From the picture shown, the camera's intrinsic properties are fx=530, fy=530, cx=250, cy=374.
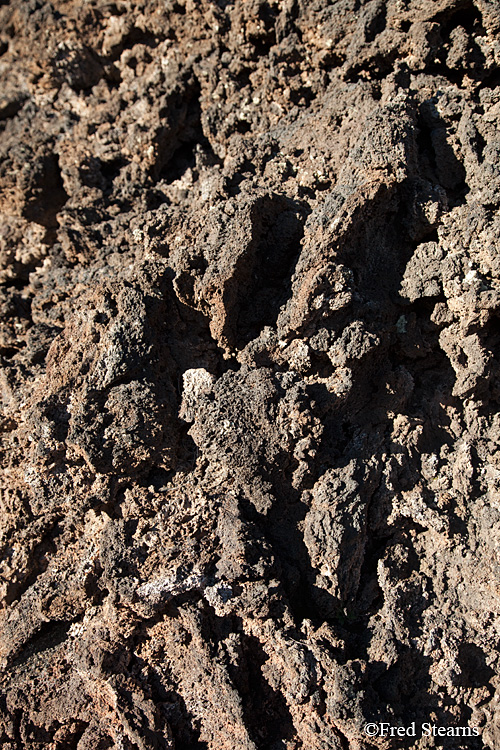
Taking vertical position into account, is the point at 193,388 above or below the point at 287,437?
above

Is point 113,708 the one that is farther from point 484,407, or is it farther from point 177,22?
point 177,22

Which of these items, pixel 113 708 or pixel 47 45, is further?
pixel 47 45

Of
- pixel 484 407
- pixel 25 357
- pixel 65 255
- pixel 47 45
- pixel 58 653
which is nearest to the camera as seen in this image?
pixel 58 653

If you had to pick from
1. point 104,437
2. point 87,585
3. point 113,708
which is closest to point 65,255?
point 104,437

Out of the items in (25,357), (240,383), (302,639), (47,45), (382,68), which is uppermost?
(47,45)

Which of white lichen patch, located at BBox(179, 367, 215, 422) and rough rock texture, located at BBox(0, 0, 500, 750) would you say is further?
white lichen patch, located at BBox(179, 367, 215, 422)

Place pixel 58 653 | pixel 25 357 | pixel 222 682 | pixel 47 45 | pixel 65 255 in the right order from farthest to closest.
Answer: pixel 47 45
pixel 65 255
pixel 25 357
pixel 58 653
pixel 222 682

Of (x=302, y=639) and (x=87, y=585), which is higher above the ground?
(x=87, y=585)

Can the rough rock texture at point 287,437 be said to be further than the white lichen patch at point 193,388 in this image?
No
